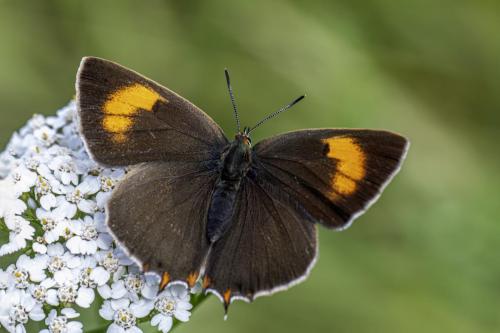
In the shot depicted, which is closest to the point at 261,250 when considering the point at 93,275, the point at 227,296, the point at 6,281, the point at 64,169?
the point at 227,296

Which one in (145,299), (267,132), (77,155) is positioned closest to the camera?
(145,299)

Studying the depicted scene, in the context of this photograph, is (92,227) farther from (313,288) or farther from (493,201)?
(493,201)

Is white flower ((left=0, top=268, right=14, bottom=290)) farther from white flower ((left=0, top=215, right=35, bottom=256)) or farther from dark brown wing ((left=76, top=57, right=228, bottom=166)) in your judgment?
dark brown wing ((left=76, top=57, right=228, bottom=166))

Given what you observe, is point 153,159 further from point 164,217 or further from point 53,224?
point 53,224

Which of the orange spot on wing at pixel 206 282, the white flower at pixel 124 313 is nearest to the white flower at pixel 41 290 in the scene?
the white flower at pixel 124 313

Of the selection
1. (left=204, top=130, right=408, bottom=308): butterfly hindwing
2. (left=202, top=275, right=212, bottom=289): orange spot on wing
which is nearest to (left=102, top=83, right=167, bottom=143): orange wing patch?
(left=204, top=130, right=408, bottom=308): butterfly hindwing

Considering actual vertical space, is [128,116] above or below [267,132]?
below

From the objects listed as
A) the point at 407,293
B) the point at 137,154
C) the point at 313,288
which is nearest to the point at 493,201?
the point at 407,293

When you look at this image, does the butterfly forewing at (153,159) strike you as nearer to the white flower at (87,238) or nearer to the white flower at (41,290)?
the white flower at (87,238)
